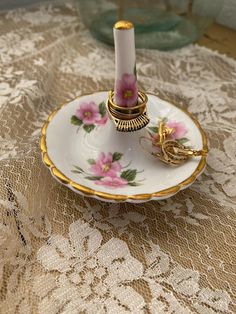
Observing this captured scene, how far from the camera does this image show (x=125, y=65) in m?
0.50

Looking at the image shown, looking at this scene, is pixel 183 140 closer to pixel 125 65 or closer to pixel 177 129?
pixel 177 129

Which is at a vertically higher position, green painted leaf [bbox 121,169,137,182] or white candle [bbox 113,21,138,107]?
white candle [bbox 113,21,138,107]

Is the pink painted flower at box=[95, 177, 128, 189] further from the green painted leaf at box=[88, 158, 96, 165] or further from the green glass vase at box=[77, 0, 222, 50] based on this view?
the green glass vase at box=[77, 0, 222, 50]

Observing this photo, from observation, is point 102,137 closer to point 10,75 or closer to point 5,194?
point 5,194

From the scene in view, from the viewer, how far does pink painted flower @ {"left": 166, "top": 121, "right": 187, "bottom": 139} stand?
0.56m

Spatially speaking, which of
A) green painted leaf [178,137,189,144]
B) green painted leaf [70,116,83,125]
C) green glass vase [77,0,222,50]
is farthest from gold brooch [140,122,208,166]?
green glass vase [77,0,222,50]

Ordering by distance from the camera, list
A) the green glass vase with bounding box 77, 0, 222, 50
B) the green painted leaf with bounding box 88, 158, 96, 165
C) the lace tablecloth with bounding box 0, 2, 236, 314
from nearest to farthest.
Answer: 1. the lace tablecloth with bounding box 0, 2, 236, 314
2. the green painted leaf with bounding box 88, 158, 96, 165
3. the green glass vase with bounding box 77, 0, 222, 50

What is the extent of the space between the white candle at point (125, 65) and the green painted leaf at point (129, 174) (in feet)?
0.27

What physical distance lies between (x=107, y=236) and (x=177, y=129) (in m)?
0.18

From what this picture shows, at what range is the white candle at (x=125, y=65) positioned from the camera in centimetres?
47

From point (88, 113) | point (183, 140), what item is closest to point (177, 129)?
point (183, 140)

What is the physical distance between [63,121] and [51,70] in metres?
0.23

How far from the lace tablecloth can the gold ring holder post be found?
96 millimetres

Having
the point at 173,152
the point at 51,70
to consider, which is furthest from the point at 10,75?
the point at 173,152
